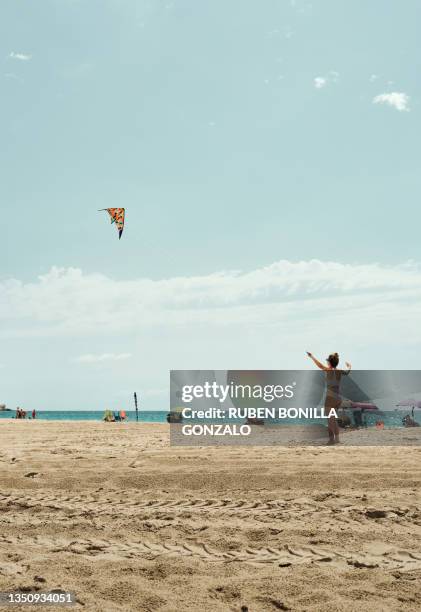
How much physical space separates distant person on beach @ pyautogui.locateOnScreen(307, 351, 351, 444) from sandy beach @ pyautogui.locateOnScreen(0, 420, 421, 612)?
8.03 ft

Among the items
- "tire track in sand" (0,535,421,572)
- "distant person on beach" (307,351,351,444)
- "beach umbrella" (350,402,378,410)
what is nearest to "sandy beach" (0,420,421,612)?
"tire track in sand" (0,535,421,572)

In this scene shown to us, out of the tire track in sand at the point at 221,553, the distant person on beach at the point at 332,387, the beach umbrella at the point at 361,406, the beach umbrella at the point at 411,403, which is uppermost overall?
the distant person on beach at the point at 332,387

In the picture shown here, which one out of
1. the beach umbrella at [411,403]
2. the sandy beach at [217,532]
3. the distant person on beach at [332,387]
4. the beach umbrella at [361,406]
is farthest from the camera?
the beach umbrella at [411,403]

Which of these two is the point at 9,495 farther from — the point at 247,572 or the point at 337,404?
the point at 337,404

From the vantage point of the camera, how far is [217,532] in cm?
520

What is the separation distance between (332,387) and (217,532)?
7.08m

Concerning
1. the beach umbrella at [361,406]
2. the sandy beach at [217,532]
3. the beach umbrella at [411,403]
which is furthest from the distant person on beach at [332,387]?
the beach umbrella at [411,403]

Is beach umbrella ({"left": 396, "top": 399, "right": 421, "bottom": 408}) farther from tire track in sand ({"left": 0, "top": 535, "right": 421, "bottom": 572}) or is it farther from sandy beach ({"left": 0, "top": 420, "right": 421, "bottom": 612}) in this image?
tire track in sand ({"left": 0, "top": 535, "right": 421, "bottom": 572})

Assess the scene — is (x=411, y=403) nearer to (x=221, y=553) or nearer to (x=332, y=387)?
(x=332, y=387)

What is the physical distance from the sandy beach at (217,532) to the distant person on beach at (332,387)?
245cm

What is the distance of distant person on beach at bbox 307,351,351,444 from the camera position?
38.1ft

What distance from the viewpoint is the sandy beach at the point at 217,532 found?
3818mm

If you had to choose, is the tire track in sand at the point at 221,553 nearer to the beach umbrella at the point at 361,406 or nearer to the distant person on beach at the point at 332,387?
the distant person on beach at the point at 332,387

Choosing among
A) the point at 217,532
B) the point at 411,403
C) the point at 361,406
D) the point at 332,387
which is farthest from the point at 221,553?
the point at 411,403
